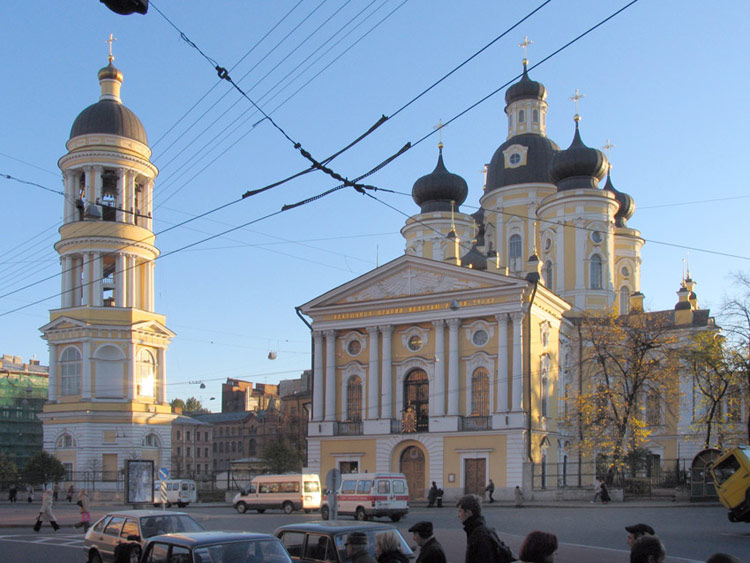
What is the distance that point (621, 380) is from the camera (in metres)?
45.5

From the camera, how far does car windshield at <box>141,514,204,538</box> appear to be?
52.6ft

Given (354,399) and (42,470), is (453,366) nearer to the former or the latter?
(354,399)

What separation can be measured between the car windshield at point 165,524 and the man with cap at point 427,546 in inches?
320

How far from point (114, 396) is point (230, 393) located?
61163 mm

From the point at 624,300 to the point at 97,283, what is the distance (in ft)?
116

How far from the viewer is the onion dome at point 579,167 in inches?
2254

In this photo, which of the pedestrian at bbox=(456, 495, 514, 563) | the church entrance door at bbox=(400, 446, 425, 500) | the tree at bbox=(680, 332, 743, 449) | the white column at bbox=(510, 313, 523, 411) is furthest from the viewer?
the church entrance door at bbox=(400, 446, 425, 500)

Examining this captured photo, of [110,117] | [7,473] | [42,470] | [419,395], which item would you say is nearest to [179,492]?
[42,470]

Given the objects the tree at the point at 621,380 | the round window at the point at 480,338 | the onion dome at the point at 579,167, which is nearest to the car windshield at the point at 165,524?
the tree at the point at 621,380

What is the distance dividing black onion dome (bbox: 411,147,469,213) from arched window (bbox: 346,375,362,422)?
17.0 m

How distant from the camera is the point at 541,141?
64500mm

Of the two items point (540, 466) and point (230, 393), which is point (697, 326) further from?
point (230, 393)

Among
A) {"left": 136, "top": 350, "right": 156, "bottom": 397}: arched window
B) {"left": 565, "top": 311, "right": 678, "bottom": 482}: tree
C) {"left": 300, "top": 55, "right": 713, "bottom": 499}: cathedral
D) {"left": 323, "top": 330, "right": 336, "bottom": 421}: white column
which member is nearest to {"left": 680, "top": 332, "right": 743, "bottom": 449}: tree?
{"left": 565, "top": 311, "right": 678, "bottom": 482}: tree

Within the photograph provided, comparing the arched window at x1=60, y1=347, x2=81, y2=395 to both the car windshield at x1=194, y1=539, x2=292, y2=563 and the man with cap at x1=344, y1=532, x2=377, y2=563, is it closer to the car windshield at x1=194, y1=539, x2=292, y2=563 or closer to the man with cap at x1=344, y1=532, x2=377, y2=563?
the car windshield at x1=194, y1=539, x2=292, y2=563
